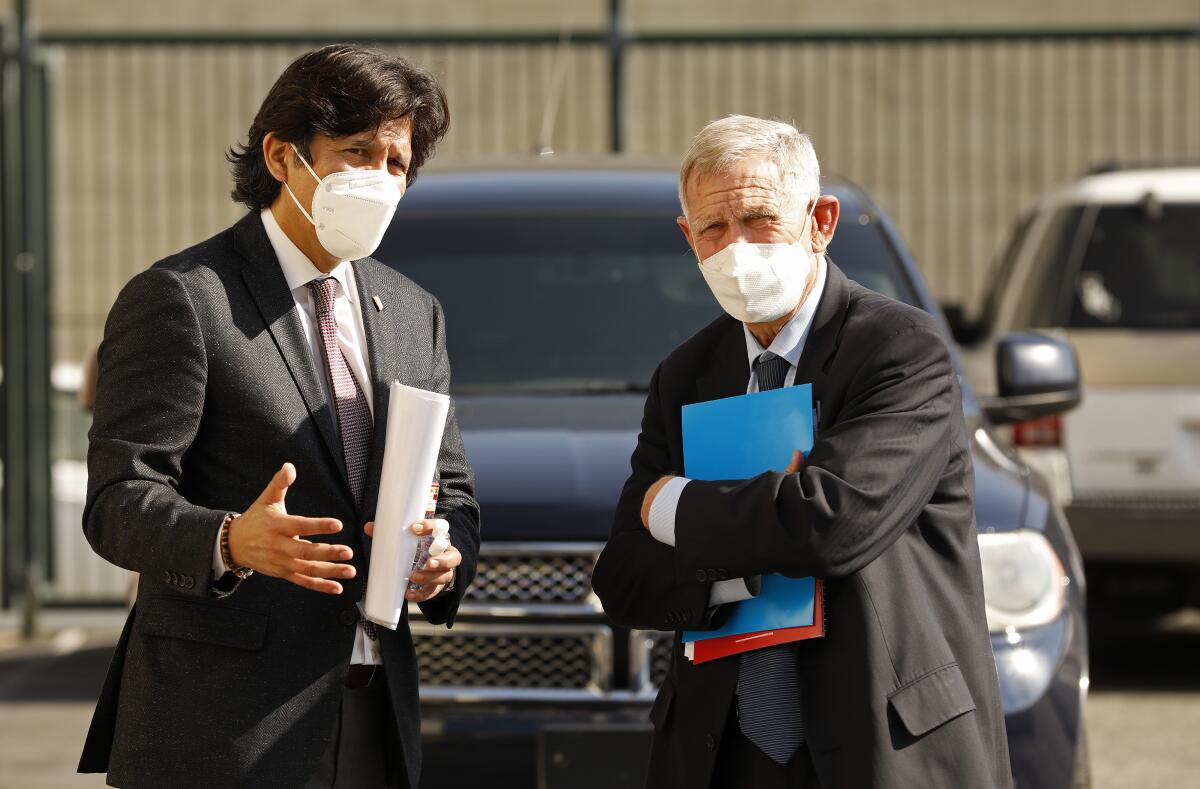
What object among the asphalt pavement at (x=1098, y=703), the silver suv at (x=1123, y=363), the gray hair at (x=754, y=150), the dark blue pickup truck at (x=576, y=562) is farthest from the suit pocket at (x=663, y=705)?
the silver suv at (x=1123, y=363)

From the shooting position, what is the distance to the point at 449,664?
385 centimetres

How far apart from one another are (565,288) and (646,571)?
219 cm

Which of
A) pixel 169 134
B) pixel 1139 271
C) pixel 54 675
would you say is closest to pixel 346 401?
pixel 1139 271

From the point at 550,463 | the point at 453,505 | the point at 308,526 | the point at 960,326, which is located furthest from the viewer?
the point at 960,326

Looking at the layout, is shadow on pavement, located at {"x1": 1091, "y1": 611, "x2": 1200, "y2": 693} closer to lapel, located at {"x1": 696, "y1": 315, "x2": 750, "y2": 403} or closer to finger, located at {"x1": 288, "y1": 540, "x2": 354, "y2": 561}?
lapel, located at {"x1": 696, "y1": 315, "x2": 750, "y2": 403}

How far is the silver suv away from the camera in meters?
7.03

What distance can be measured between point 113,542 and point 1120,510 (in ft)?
17.2

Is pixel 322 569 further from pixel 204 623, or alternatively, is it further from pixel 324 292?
pixel 324 292

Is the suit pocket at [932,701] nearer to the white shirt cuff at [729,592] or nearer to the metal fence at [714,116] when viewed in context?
the white shirt cuff at [729,592]

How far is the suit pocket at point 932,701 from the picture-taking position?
2.36 m

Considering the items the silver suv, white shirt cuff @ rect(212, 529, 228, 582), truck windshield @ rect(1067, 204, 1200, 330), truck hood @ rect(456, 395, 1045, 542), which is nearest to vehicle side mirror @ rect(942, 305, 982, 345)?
the silver suv

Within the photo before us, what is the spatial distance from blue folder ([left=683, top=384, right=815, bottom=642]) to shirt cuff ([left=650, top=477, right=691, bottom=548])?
0.04 metres

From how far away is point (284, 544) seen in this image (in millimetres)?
2316

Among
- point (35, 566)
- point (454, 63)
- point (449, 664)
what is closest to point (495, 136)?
point (454, 63)
